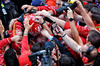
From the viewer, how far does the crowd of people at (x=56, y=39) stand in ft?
4.60

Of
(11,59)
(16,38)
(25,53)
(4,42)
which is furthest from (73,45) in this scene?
(4,42)

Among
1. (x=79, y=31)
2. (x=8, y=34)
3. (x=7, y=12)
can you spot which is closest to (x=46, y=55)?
(x=79, y=31)

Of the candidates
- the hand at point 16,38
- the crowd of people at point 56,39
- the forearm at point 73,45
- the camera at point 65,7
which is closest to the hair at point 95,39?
the crowd of people at point 56,39

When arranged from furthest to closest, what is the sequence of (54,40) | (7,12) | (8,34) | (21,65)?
(7,12), (8,34), (54,40), (21,65)

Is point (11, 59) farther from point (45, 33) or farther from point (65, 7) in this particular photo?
point (65, 7)

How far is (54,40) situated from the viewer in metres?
1.85

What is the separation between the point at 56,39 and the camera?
1.85 m

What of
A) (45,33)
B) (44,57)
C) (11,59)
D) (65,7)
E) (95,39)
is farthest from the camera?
(65,7)

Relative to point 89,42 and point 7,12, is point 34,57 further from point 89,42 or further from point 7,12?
point 7,12

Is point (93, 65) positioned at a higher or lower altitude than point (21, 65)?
higher

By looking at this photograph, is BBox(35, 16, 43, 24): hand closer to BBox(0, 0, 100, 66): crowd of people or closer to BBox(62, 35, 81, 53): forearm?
BBox(0, 0, 100, 66): crowd of people

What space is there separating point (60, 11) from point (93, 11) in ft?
2.07

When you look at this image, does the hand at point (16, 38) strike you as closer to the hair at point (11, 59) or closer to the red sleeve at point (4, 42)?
the red sleeve at point (4, 42)

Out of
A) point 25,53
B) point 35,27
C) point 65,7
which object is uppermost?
point 65,7
